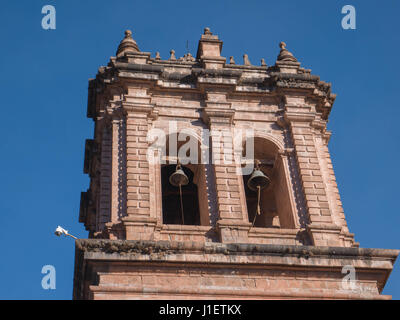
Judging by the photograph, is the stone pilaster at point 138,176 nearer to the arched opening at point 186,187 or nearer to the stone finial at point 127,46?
the arched opening at point 186,187

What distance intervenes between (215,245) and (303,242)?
274 centimetres

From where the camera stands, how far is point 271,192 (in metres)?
29.7

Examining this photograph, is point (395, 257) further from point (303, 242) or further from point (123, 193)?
point (123, 193)

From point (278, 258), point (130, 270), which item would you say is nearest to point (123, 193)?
point (130, 270)

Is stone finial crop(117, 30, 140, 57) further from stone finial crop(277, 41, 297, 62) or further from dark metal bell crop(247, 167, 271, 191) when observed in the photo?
dark metal bell crop(247, 167, 271, 191)

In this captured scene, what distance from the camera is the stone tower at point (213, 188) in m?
22.7

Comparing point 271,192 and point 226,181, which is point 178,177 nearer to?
point 226,181

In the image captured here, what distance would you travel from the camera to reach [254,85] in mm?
28969

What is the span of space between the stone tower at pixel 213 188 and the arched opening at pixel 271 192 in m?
0.04

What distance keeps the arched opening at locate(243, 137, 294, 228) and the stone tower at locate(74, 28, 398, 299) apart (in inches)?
1.7

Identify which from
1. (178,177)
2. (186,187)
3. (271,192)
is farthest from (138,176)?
(271,192)

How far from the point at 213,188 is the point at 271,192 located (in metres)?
4.37

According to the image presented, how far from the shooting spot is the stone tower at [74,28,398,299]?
2267 centimetres

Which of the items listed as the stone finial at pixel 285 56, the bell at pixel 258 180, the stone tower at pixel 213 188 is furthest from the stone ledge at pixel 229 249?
the stone finial at pixel 285 56
